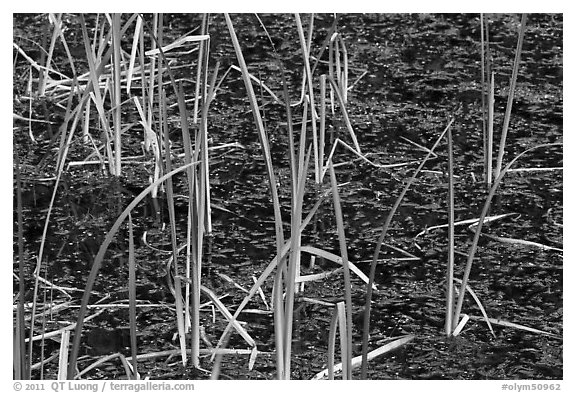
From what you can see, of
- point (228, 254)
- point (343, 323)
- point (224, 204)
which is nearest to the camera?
point (343, 323)

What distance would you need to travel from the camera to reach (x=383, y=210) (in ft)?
5.09

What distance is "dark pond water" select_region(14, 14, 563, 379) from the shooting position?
4.17ft

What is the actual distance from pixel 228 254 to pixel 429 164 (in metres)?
0.46

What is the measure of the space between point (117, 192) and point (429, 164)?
58 centimetres

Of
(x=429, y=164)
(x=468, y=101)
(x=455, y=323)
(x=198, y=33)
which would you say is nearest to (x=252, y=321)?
(x=455, y=323)

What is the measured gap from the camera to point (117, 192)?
1601 millimetres

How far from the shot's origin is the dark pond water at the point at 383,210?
4.17 ft

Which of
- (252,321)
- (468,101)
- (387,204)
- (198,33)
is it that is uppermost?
(198,33)

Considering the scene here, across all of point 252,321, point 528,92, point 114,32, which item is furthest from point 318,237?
point 528,92

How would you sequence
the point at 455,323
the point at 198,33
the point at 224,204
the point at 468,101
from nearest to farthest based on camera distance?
1. the point at 455,323
2. the point at 224,204
3. the point at 468,101
4. the point at 198,33

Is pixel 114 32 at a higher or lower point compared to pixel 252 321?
higher

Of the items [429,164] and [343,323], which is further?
[429,164]
